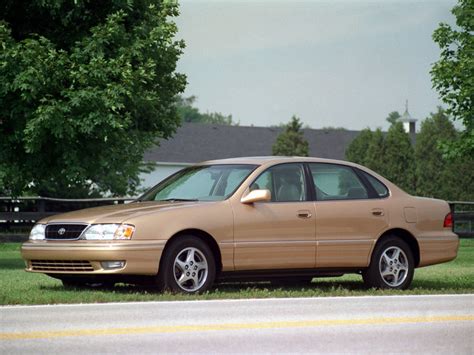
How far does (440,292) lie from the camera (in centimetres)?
1381

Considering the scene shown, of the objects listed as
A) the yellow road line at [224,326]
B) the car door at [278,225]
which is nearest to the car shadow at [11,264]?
the car door at [278,225]

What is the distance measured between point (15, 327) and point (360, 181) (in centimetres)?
607

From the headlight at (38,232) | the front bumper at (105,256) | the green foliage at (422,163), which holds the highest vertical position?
the green foliage at (422,163)

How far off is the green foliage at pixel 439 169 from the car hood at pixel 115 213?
46.5 metres

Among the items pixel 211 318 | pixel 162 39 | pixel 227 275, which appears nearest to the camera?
pixel 211 318

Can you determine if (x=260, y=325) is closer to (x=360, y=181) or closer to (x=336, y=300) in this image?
(x=336, y=300)

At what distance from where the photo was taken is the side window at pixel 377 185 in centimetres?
1458

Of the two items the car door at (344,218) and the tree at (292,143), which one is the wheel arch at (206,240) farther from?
the tree at (292,143)

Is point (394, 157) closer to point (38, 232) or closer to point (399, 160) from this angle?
point (399, 160)

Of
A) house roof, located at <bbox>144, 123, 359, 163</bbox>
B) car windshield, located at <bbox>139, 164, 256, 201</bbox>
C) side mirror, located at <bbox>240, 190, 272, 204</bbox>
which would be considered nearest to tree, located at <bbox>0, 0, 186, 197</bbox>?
car windshield, located at <bbox>139, 164, 256, 201</bbox>

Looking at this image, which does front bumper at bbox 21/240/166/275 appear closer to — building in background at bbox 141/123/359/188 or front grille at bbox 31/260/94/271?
front grille at bbox 31/260/94/271

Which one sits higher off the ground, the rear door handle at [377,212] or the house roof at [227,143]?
the house roof at [227,143]

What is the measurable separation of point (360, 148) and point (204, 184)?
53.0 meters

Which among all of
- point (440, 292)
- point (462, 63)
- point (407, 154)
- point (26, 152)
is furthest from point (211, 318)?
point (407, 154)
